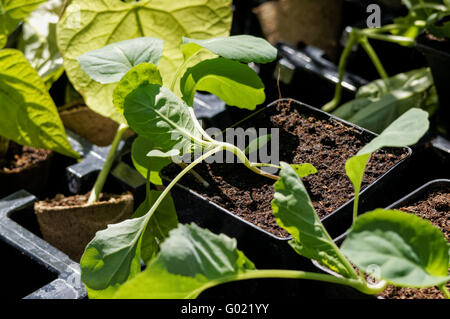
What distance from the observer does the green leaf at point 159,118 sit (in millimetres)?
520

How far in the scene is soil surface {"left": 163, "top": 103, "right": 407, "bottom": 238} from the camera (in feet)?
1.77

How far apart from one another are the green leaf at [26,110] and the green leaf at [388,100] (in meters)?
0.39

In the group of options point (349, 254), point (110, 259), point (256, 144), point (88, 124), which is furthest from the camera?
point (88, 124)

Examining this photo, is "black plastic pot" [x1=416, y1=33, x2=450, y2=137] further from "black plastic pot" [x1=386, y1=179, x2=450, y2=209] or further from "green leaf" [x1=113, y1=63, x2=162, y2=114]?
"green leaf" [x1=113, y1=63, x2=162, y2=114]

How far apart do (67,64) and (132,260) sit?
0.35 metres

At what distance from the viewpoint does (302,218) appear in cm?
44

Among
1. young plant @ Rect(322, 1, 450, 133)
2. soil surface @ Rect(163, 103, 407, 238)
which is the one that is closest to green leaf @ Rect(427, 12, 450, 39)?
young plant @ Rect(322, 1, 450, 133)

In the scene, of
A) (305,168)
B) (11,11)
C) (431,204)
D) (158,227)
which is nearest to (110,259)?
(158,227)

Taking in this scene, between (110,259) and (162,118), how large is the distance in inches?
5.3

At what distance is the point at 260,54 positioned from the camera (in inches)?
21.2

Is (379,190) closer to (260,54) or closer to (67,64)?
(260,54)

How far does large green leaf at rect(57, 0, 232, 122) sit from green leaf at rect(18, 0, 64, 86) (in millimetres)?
98

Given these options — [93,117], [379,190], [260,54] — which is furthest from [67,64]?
[379,190]

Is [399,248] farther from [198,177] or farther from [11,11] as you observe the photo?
[11,11]
